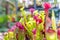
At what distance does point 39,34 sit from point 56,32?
0.24ft

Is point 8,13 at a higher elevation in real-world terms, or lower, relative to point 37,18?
lower

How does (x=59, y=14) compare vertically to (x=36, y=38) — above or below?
below

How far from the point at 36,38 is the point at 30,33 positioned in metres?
0.03

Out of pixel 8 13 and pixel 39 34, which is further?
pixel 8 13

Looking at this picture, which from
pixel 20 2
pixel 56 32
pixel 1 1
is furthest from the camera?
pixel 1 1

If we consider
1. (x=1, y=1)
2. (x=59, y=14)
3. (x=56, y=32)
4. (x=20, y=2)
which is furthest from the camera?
(x=1, y=1)

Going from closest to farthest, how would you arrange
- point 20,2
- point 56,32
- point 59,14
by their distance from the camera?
point 56,32, point 59,14, point 20,2

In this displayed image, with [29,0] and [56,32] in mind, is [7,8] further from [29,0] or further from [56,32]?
[56,32]

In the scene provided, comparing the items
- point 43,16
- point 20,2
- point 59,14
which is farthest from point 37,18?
point 20,2

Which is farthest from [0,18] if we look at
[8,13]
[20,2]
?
[20,2]

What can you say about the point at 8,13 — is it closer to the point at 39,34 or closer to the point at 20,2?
the point at 20,2

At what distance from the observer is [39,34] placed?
22.0 inches

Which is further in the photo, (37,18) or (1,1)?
(1,1)

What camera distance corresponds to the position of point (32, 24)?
0.57 m
